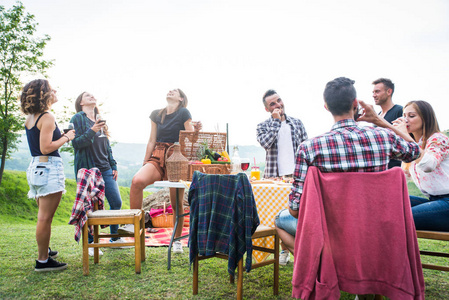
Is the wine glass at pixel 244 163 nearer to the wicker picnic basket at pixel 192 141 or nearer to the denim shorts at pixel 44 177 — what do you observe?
the wicker picnic basket at pixel 192 141

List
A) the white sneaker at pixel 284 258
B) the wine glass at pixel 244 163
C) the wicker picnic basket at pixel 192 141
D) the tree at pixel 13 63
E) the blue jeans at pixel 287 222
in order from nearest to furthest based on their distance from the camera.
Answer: the blue jeans at pixel 287 222 < the wine glass at pixel 244 163 < the white sneaker at pixel 284 258 < the wicker picnic basket at pixel 192 141 < the tree at pixel 13 63

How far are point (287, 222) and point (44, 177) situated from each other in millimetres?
2255

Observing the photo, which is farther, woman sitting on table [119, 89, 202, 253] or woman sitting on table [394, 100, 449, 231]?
woman sitting on table [119, 89, 202, 253]

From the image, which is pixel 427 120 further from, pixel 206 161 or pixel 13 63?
pixel 13 63

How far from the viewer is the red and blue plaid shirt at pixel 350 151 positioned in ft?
5.41

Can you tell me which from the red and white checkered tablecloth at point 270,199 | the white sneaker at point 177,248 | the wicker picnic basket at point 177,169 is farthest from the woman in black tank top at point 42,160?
the red and white checkered tablecloth at point 270,199

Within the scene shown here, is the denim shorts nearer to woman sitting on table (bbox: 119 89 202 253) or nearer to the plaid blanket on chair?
the plaid blanket on chair

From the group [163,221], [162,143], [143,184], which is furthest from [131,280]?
[163,221]

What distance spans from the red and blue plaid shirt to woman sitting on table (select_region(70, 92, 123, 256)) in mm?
2627

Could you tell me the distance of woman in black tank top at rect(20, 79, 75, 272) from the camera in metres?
3.02

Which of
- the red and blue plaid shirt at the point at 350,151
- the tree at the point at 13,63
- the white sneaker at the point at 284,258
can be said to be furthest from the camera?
the tree at the point at 13,63

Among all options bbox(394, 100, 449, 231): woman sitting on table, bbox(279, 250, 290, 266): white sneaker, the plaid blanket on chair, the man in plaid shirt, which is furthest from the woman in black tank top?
bbox(394, 100, 449, 231): woman sitting on table

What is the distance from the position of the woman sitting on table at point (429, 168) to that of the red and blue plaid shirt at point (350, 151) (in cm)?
69

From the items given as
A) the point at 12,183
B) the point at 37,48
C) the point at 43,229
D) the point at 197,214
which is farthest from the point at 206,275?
the point at 37,48
